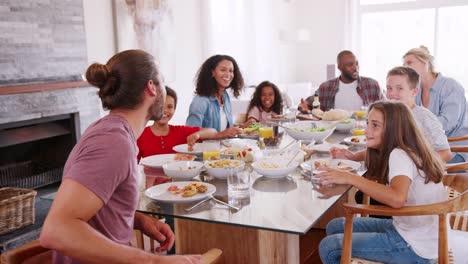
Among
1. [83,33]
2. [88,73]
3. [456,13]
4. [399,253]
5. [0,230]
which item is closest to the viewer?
[88,73]

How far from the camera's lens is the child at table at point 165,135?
8.54 ft

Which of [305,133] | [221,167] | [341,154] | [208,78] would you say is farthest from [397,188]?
[208,78]

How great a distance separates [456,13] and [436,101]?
4.58 metres

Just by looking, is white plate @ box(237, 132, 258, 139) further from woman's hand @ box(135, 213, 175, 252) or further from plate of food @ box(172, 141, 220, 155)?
woman's hand @ box(135, 213, 175, 252)

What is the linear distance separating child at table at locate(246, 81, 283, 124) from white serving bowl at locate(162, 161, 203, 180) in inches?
72.1

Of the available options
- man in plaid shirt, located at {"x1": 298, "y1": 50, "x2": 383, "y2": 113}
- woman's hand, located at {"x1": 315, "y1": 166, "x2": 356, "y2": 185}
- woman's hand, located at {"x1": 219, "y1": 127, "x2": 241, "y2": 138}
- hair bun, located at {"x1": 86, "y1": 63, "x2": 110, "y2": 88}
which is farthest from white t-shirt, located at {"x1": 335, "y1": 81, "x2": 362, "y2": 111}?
hair bun, located at {"x1": 86, "y1": 63, "x2": 110, "y2": 88}

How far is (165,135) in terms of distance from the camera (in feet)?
8.85

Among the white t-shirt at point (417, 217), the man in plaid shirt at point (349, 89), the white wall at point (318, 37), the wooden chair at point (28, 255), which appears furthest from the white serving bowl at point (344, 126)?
the white wall at point (318, 37)

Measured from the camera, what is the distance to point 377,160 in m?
1.96

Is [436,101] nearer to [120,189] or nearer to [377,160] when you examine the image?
[377,160]

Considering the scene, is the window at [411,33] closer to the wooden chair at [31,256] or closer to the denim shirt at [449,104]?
the denim shirt at [449,104]

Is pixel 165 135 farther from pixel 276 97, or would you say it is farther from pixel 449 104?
pixel 449 104

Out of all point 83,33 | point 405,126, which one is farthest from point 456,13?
point 405,126

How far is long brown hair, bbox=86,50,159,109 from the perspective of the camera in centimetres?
131
